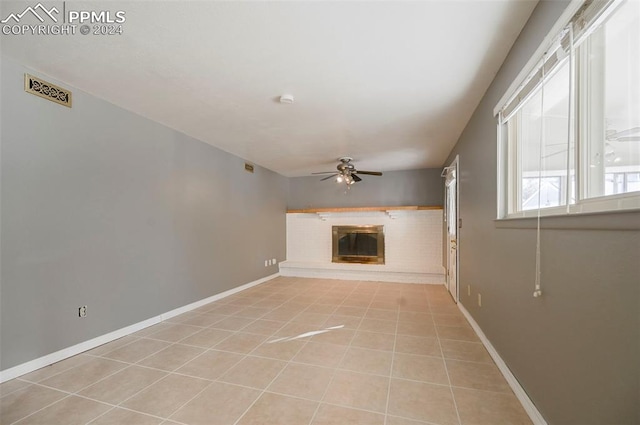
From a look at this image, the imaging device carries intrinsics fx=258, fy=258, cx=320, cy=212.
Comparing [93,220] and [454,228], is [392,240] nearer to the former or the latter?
[454,228]

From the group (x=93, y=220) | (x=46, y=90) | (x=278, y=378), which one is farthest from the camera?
(x=93, y=220)

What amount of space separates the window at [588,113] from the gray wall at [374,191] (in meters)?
4.38

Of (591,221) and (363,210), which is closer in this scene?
(591,221)

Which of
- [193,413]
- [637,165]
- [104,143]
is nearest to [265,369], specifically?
[193,413]

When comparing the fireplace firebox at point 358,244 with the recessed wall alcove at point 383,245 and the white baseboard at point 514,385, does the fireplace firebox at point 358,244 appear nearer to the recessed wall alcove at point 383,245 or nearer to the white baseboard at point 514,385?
the recessed wall alcove at point 383,245

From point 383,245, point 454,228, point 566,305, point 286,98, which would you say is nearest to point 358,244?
point 383,245

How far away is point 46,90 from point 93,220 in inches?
46.7

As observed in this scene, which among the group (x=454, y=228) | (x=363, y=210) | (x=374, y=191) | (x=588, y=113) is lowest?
(x=454, y=228)

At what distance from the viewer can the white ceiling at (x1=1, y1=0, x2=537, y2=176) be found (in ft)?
5.15

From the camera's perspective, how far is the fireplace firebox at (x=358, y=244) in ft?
19.7

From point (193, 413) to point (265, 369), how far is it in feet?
2.00

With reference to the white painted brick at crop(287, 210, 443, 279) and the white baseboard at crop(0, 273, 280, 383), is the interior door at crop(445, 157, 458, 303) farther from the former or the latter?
the white baseboard at crop(0, 273, 280, 383)

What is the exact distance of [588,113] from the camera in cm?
114

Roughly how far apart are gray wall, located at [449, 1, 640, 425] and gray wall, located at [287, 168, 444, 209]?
3684 millimetres
